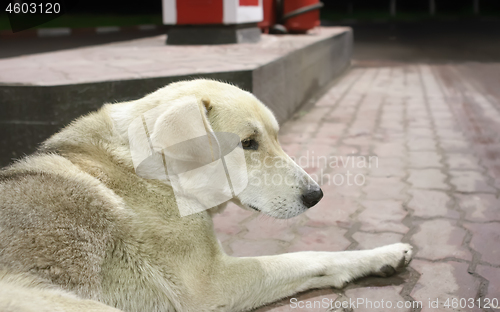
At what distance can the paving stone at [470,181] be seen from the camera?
4116mm

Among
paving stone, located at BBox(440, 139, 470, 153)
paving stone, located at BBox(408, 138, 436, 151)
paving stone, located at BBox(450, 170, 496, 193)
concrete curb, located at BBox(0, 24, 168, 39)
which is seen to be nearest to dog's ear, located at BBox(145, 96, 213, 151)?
paving stone, located at BBox(450, 170, 496, 193)

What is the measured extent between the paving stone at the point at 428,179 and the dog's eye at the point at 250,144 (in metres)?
2.23

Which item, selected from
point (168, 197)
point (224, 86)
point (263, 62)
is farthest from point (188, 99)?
point (263, 62)

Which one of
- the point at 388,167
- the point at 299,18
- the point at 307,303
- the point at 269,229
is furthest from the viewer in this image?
the point at 299,18

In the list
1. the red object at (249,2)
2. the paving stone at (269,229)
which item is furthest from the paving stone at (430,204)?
the red object at (249,2)

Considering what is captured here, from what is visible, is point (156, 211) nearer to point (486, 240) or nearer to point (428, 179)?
point (486, 240)

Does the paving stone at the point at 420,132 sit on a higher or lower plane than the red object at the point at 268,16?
lower

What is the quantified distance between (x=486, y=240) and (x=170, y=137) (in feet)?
7.54

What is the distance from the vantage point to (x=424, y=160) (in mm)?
4953

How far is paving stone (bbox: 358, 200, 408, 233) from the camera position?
→ 11.2 feet

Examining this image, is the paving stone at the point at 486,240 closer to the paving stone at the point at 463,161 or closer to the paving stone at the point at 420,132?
the paving stone at the point at 463,161

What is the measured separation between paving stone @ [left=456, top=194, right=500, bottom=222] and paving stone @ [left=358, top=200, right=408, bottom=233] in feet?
1.64

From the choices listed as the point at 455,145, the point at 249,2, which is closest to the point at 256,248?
the point at 455,145

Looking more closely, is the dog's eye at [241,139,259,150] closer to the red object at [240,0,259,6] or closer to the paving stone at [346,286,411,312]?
the paving stone at [346,286,411,312]
